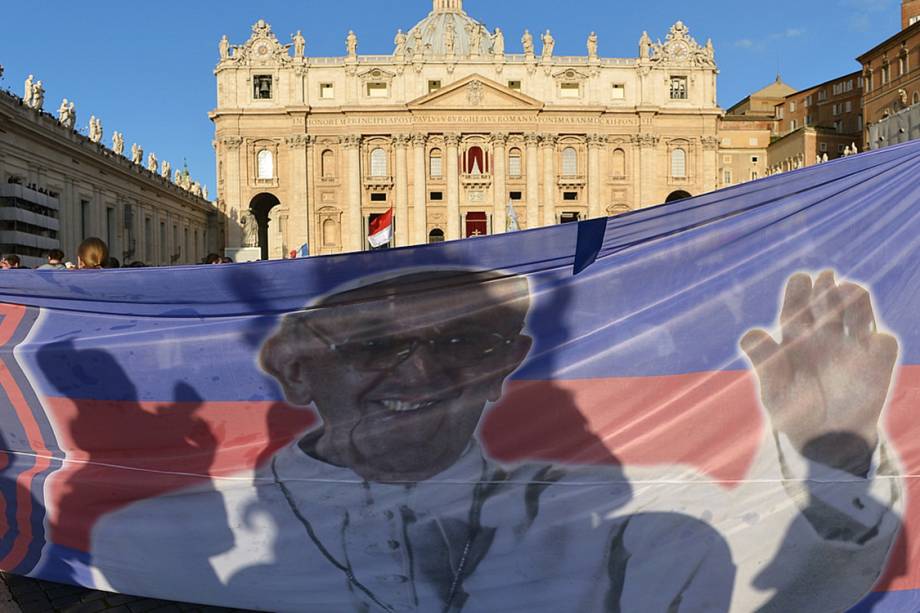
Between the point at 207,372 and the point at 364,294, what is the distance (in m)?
0.78

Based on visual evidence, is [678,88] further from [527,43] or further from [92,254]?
[92,254]

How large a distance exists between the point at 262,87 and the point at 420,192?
44.9 feet

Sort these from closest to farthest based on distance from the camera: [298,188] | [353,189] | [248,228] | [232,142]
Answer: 1. [248,228]
2. [232,142]
3. [298,188]
4. [353,189]

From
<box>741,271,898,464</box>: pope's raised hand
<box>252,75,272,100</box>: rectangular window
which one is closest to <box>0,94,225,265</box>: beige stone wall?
<box>252,75,272,100</box>: rectangular window

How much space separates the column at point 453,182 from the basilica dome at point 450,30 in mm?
12507

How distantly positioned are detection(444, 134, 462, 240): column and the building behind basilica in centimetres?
10

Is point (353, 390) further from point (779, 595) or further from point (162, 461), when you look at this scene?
point (779, 595)

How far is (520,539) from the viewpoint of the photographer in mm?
2777

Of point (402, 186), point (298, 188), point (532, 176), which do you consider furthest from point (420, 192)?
point (298, 188)

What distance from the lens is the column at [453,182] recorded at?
168ft

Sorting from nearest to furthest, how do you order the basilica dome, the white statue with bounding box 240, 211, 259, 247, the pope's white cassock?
1. the pope's white cassock
2. the white statue with bounding box 240, 211, 259, 247
3. the basilica dome

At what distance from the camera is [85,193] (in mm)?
26359

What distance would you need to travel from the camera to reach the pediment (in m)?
50.0

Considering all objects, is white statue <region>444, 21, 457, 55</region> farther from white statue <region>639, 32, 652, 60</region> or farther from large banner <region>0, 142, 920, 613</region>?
large banner <region>0, 142, 920, 613</region>
